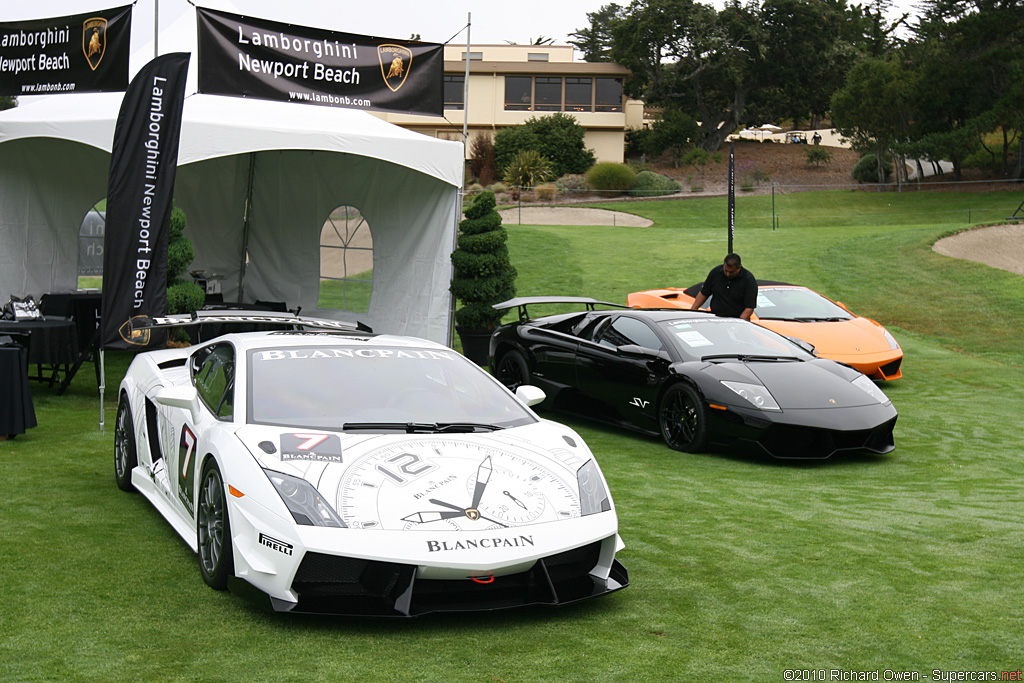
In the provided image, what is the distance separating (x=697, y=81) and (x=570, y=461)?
56.7 meters

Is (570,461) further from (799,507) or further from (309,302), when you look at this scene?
(309,302)

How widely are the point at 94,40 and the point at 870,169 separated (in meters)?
43.4

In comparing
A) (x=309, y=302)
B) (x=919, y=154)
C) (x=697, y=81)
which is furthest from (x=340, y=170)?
(x=697, y=81)

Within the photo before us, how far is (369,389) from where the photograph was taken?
17.4 ft

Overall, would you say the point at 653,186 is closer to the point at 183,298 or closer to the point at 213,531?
the point at 183,298

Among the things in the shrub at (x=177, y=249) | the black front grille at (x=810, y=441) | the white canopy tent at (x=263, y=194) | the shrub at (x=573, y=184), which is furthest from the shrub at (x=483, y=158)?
the black front grille at (x=810, y=441)

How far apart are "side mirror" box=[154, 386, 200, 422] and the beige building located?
4924 cm

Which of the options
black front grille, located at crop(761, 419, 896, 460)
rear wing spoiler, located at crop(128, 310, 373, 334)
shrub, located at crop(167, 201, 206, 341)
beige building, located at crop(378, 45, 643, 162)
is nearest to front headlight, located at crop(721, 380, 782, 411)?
black front grille, located at crop(761, 419, 896, 460)

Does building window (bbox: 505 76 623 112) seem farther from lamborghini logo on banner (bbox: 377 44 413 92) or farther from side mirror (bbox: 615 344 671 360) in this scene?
side mirror (bbox: 615 344 671 360)

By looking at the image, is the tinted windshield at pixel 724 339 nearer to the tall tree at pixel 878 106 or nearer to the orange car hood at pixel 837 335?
the orange car hood at pixel 837 335

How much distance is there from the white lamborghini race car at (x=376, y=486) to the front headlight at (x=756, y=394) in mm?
3191

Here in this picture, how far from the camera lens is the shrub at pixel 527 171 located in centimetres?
4322

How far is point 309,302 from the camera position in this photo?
1894 centimetres

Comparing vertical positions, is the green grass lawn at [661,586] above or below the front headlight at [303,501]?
below
